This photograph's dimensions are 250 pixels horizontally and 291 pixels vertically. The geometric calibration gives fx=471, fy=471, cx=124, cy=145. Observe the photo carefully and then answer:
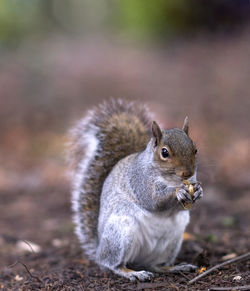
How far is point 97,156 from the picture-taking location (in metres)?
3.43

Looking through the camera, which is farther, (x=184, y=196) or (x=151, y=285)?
(x=151, y=285)

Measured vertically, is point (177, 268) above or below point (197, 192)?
below

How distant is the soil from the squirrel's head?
0.60 meters

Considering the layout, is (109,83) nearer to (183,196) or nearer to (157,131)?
(157,131)

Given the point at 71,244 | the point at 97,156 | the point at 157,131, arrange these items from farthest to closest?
the point at 71,244 < the point at 97,156 < the point at 157,131

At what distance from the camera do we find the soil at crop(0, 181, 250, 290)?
2.84 metres

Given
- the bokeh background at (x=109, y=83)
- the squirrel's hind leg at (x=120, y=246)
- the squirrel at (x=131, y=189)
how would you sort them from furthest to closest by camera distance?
the bokeh background at (x=109, y=83) → the squirrel's hind leg at (x=120, y=246) → the squirrel at (x=131, y=189)

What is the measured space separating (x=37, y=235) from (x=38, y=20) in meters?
12.3

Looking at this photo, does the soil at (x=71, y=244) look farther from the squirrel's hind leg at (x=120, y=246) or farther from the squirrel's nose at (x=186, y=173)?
the squirrel's nose at (x=186, y=173)

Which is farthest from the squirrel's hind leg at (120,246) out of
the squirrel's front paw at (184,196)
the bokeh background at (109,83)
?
the bokeh background at (109,83)

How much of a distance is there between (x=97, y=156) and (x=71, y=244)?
114 centimetres

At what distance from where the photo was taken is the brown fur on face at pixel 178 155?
8.37ft

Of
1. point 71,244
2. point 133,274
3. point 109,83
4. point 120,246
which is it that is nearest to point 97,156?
point 120,246

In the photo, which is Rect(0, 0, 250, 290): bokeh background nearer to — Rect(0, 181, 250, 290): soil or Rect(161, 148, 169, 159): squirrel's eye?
Rect(0, 181, 250, 290): soil
